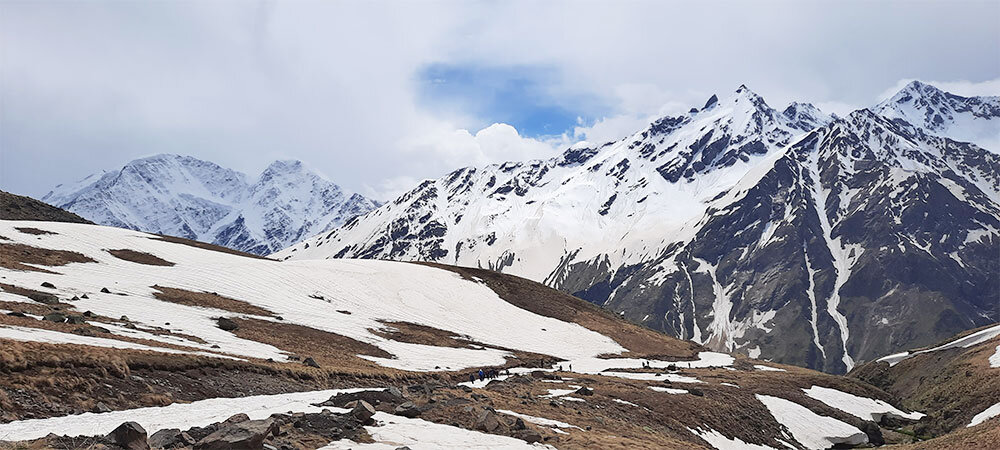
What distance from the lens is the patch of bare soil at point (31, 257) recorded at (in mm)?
55625

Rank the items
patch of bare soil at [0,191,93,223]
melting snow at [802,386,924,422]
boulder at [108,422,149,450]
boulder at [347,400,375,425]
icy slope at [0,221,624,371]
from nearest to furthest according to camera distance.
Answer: boulder at [108,422,149,450] < boulder at [347,400,375,425] < icy slope at [0,221,624,371] < melting snow at [802,386,924,422] < patch of bare soil at [0,191,93,223]

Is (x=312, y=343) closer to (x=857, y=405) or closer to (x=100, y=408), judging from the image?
(x=100, y=408)

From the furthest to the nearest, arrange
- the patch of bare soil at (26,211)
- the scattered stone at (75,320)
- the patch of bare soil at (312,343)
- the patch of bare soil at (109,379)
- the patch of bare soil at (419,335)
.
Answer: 1. the patch of bare soil at (26,211)
2. the patch of bare soil at (419,335)
3. the patch of bare soil at (312,343)
4. the scattered stone at (75,320)
5. the patch of bare soil at (109,379)

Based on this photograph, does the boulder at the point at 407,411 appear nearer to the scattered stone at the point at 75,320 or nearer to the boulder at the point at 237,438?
the boulder at the point at 237,438

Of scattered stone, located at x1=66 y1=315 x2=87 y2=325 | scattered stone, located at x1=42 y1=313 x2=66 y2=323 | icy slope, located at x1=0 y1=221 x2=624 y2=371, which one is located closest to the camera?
scattered stone, located at x1=42 y1=313 x2=66 y2=323

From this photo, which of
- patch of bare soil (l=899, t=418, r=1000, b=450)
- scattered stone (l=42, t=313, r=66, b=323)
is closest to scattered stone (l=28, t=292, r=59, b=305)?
scattered stone (l=42, t=313, r=66, b=323)

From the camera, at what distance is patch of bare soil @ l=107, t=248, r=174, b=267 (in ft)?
240

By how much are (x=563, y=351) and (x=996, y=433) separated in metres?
60.0

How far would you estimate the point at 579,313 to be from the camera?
11081 cm

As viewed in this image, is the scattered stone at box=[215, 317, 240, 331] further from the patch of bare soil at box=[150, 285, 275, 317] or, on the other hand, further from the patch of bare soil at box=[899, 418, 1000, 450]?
the patch of bare soil at box=[899, 418, 1000, 450]

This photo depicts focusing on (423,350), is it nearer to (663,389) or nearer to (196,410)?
(663,389)

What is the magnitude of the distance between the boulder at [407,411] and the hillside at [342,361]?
0.28 ft

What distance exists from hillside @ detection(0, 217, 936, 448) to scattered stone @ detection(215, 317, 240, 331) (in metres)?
0.30

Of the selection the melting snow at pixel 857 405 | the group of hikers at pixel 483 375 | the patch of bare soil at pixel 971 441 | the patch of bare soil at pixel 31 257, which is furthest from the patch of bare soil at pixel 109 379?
the melting snow at pixel 857 405
